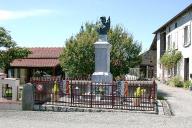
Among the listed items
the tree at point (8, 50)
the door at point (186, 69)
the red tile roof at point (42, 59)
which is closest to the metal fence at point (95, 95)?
the tree at point (8, 50)

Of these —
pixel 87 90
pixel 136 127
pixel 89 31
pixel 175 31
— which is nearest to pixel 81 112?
pixel 87 90

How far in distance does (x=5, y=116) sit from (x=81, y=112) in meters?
3.02

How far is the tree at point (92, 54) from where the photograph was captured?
29047 mm

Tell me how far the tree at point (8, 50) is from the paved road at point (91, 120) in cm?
1077

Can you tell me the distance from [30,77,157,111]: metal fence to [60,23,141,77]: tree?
9.86 metres

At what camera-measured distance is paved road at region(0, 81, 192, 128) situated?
13.6 m

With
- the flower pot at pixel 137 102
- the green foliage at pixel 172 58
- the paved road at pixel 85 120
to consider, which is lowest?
the paved road at pixel 85 120

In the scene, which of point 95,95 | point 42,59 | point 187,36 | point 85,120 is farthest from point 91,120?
point 42,59

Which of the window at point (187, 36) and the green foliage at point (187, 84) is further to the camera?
the window at point (187, 36)

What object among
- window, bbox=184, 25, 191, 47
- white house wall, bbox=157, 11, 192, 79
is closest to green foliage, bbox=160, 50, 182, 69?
white house wall, bbox=157, 11, 192, 79

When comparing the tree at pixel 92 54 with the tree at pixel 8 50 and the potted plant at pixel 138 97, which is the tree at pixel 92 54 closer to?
the tree at pixel 8 50

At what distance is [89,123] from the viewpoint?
46.0 feet

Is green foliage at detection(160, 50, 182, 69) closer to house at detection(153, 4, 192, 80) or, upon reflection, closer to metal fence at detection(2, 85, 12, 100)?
house at detection(153, 4, 192, 80)

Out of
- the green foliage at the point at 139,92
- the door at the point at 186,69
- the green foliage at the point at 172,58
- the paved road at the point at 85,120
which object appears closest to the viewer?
the paved road at the point at 85,120
